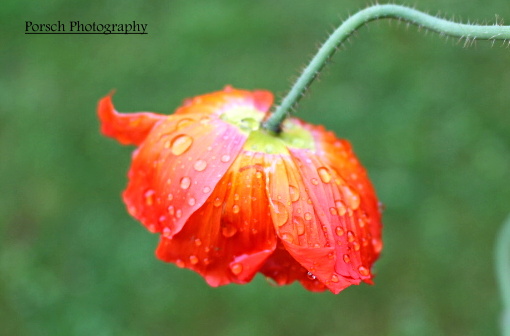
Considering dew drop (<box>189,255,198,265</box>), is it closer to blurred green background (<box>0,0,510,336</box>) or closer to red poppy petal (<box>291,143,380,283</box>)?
red poppy petal (<box>291,143,380,283</box>)

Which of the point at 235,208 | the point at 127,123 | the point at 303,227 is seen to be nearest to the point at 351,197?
the point at 303,227

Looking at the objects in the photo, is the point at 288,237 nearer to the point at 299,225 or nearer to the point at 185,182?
the point at 299,225

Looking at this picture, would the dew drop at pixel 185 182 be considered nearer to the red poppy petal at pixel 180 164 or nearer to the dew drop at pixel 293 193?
the red poppy petal at pixel 180 164

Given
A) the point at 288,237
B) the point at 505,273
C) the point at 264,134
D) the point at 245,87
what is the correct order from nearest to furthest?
the point at 288,237
the point at 264,134
the point at 505,273
the point at 245,87

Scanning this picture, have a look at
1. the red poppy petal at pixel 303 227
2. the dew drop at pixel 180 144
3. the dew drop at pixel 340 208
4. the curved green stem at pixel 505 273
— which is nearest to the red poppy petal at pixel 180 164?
the dew drop at pixel 180 144

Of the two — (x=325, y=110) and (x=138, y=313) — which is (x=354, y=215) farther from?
(x=325, y=110)

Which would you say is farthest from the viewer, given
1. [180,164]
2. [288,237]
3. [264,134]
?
[264,134]
